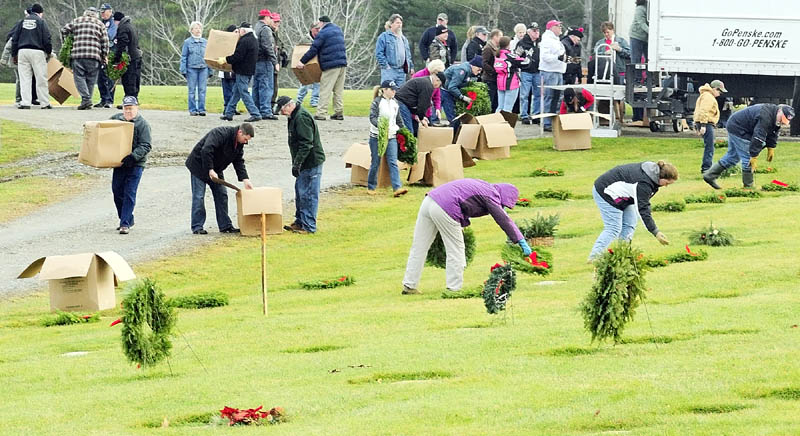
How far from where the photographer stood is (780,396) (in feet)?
31.2

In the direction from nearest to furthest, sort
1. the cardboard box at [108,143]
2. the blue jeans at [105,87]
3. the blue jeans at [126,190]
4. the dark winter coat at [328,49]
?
1. the cardboard box at [108,143]
2. the blue jeans at [126,190]
3. the dark winter coat at [328,49]
4. the blue jeans at [105,87]

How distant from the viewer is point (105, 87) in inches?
1233

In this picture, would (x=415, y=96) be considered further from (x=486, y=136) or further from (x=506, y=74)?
(x=506, y=74)

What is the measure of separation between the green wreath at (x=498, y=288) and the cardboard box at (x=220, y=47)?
17.3m

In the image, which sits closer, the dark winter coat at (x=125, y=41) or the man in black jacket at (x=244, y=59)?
the man in black jacket at (x=244, y=59)

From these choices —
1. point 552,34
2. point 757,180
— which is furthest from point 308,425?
point 552,34

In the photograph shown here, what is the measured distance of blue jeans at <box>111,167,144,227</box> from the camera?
64.2 ft

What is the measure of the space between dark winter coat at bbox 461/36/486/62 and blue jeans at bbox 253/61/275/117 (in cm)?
445

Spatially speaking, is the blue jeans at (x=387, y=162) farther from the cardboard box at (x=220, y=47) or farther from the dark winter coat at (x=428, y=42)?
the dark winter coat at (x=428, y=42)

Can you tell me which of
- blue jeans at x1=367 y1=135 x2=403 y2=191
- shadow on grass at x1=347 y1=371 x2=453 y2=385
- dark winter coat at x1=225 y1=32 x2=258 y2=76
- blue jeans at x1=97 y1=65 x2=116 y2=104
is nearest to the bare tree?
blue jeans at x1=97 y1=65 x2=116 y2=104

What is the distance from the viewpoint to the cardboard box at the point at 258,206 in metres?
19.2

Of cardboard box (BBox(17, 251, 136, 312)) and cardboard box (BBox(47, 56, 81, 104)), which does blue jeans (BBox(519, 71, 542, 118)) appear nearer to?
cardboard box (BBox(47, 56, 81, 104))

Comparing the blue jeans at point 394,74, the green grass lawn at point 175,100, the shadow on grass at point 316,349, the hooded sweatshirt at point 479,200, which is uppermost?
the blue jeans at point 394,74

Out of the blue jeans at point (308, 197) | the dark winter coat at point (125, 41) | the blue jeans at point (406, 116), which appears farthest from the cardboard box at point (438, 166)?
the dark winter coat at point (125, 41)
